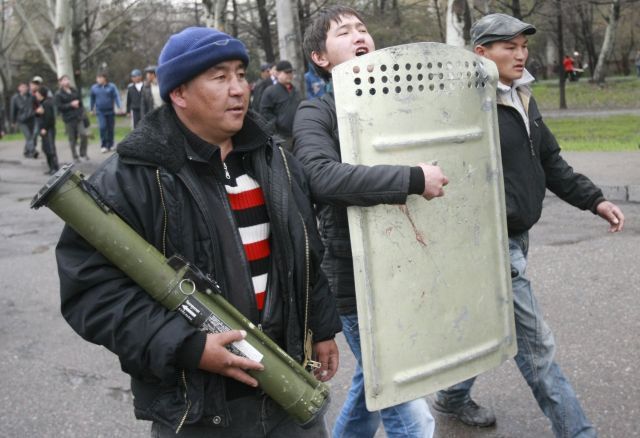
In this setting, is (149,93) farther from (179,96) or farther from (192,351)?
(192,351)

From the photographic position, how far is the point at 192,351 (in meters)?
2.13

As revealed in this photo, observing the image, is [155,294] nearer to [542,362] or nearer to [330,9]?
[330,9]

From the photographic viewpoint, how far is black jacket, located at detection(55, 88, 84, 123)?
17.5 m

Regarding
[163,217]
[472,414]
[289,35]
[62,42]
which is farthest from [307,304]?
[62,42]

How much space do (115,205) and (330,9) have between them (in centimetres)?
123

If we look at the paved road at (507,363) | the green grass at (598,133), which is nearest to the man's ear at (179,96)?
the paved road at (507,363)

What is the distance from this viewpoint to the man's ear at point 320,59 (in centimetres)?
295

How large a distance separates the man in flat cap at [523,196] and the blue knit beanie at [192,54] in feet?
4.82

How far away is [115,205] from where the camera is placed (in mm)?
2160

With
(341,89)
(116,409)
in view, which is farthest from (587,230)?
(341,89)

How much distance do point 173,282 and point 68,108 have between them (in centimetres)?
1626

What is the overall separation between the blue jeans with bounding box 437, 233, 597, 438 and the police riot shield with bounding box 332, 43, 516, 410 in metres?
0.80

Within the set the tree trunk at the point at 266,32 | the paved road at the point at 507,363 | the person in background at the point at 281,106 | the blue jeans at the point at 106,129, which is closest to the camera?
the paved road at the point at 507,363

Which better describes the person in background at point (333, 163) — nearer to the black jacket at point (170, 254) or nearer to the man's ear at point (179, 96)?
the black jacket at point (170, 254)
